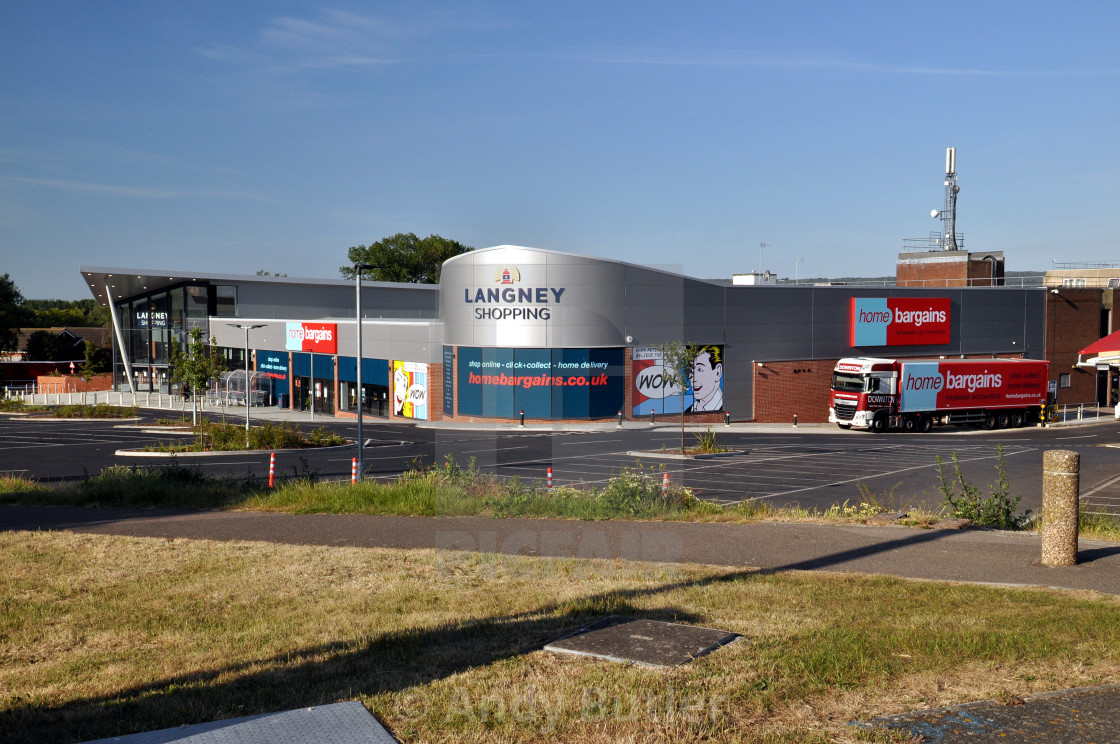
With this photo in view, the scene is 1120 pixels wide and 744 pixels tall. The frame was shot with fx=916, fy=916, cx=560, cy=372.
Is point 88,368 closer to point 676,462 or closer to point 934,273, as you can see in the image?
point 676,462

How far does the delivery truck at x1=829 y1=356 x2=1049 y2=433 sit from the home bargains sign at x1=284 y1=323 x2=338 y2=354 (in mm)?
30264

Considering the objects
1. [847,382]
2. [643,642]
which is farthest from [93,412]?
[643,642]

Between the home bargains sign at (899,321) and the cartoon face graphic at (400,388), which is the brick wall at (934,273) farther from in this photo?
the cartoon face graphic at (400,388)

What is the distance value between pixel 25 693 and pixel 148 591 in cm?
350

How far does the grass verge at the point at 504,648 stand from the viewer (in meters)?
5.86

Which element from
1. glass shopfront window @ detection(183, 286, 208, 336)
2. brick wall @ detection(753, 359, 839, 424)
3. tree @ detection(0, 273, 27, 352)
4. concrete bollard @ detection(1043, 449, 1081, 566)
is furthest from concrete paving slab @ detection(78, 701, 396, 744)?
tree @ detection(0, 273, 27, 352)

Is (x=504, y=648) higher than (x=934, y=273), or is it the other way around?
(x=934, y=273)

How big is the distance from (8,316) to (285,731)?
9883cm

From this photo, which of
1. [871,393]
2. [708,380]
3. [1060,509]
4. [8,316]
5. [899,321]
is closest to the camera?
[1060,509]

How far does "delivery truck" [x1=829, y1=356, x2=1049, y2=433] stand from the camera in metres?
45.4

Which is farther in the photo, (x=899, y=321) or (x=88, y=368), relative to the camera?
(x=88, y=368)

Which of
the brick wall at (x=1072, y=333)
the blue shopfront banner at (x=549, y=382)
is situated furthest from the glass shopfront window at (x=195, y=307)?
the brick wall at (x=1072, y=333)

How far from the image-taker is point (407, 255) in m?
117

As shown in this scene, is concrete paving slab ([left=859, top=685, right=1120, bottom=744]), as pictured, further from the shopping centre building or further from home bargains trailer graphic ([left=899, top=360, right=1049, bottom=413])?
home bargains trailer graphic ([left=899, top=360, right=1049, bottom=413])
